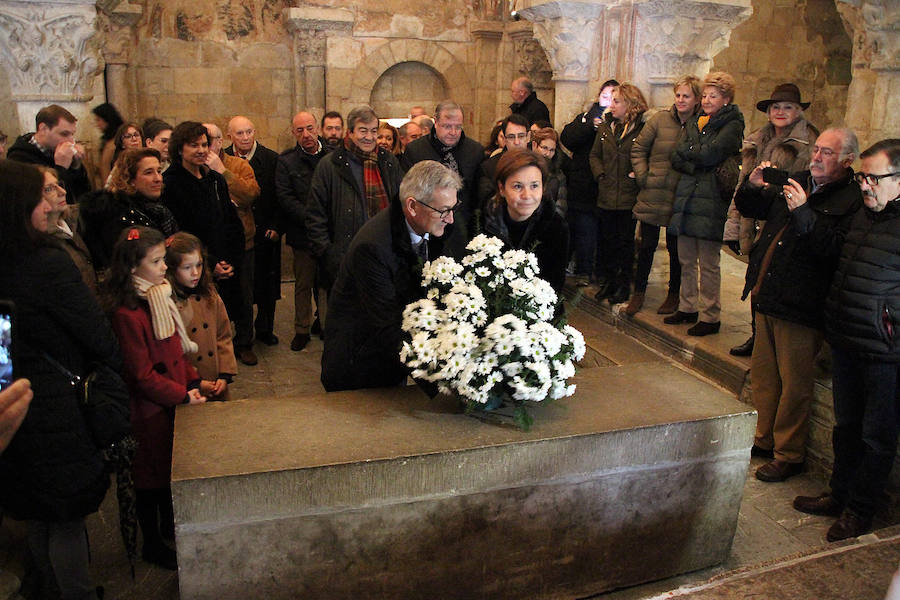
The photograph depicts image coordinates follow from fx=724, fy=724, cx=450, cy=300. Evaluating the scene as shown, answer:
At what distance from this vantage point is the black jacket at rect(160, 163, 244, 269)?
4.27 meters

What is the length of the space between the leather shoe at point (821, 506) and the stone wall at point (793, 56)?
7.95 m

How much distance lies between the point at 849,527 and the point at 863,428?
44 cm

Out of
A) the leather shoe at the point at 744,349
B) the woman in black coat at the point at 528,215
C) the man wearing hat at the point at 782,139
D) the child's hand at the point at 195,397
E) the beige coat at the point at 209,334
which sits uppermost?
the man wearing hat at the point at 782,139

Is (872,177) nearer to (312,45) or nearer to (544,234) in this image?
(544,234)

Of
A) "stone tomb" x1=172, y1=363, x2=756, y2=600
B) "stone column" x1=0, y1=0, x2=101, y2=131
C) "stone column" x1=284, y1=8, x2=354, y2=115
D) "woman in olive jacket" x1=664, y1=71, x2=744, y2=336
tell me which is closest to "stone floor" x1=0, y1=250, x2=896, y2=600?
"stone tomb" x1=172, y1=363, x2=756, y2=600

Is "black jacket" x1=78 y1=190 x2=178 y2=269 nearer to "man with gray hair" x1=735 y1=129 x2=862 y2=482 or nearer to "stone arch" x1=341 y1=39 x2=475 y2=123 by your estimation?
"man with gray hair" x1=735 y1=129 x2=862 y2=482

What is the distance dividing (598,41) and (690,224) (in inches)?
98.6

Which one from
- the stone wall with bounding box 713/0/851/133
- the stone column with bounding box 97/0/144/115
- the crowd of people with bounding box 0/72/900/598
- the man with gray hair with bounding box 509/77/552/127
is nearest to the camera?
the crowd of people with bounding box 0/72/900/598

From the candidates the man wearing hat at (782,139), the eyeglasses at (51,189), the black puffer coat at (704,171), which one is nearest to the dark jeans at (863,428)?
the man wearing hat at (782,139)

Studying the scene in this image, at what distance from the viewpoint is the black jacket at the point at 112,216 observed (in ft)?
12.0

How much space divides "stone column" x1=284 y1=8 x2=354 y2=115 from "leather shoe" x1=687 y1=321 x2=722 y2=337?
5.11m

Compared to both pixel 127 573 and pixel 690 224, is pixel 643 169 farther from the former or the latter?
pixel 127 573

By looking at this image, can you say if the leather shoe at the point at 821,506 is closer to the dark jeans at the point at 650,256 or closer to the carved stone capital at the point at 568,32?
the dark jeans at the point at 650,256

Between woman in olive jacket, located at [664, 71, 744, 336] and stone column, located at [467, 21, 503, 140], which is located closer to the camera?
woman in olive jacket, located at [664, 71, 744, 336]
